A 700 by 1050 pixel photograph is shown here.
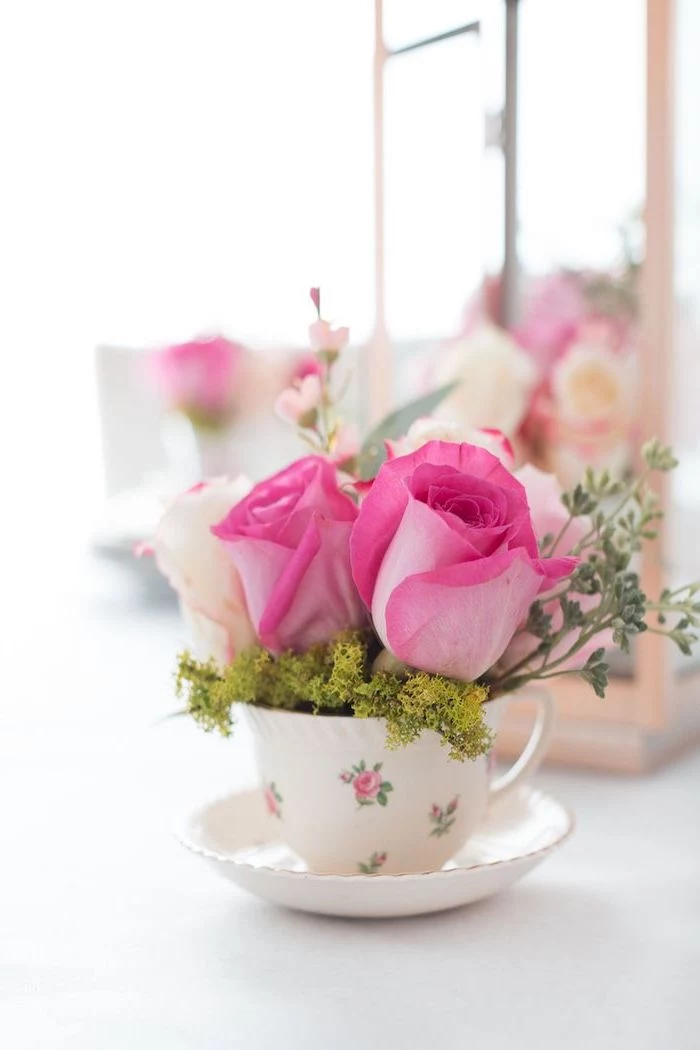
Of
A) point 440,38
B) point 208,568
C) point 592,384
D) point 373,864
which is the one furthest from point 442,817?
point 440,38

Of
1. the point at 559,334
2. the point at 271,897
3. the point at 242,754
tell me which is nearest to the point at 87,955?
the point at 271,897

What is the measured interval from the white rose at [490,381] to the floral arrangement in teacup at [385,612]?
0.99 feet

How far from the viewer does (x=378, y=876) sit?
0.46 meters

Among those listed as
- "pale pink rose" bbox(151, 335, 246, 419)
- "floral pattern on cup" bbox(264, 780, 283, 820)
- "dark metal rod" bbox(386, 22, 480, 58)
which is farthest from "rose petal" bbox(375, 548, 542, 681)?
"pale pink rose" bbox(151, 335, 246, 419)

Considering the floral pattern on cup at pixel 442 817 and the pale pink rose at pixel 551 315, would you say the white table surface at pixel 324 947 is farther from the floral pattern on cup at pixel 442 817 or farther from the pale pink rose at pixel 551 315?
the pale pink rose at pixel 551 315

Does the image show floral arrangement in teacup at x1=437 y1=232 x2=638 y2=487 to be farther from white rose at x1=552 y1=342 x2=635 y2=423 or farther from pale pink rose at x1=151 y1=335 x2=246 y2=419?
pale pink rose at x1=151 y1=335 x2=246 y2=419

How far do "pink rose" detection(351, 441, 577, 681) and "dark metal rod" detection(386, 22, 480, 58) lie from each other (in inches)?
20.5

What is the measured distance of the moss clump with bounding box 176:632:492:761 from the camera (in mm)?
428

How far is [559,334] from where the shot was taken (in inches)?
32.0

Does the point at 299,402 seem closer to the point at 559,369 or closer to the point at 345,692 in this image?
the point at 345,692

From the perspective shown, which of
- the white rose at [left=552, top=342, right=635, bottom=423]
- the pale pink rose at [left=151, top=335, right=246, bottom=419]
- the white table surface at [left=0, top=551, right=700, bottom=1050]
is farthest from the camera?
the pale pink rose at [left=151, top=335, right=246, bottom=419]

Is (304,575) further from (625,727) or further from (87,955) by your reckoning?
(625,727)

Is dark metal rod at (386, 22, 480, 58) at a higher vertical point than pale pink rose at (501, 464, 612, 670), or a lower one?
higher

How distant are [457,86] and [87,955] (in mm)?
647
